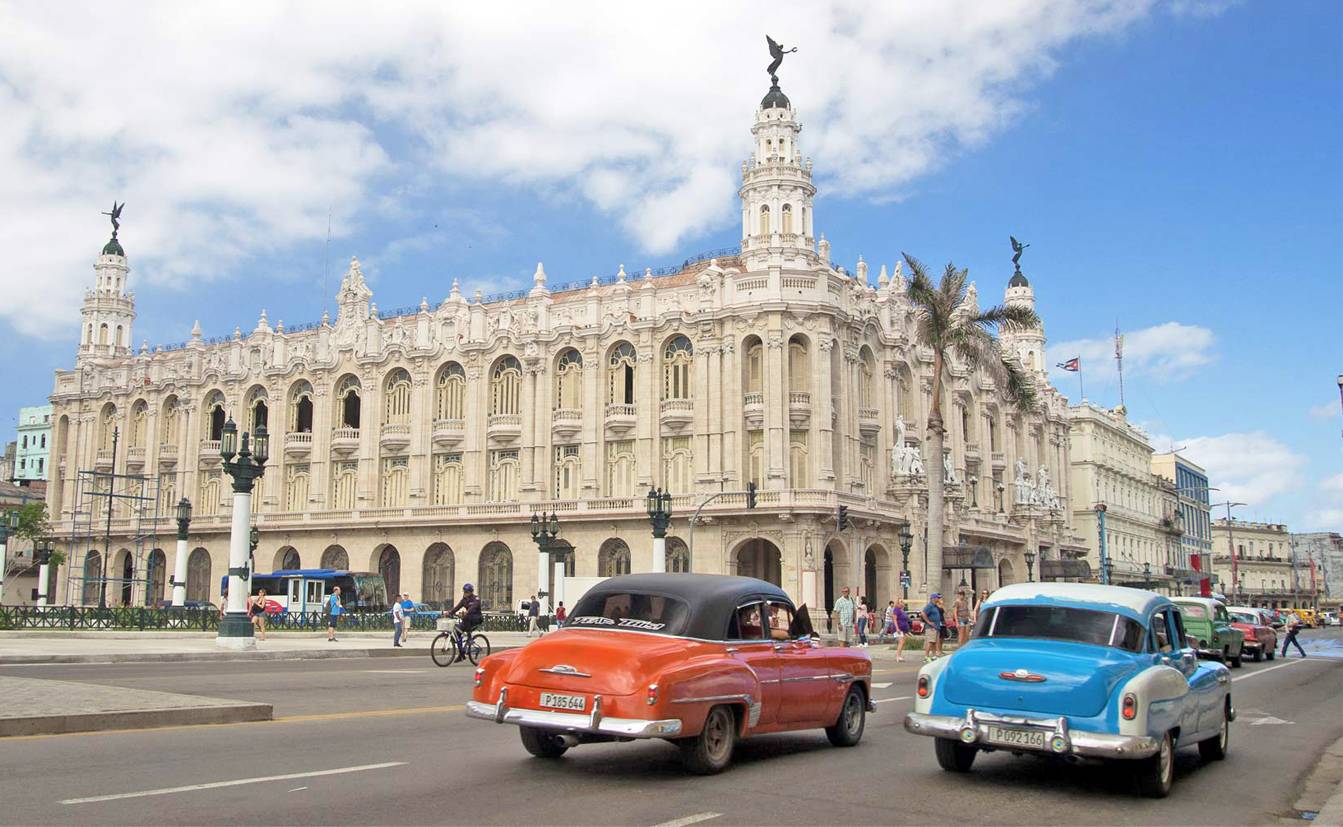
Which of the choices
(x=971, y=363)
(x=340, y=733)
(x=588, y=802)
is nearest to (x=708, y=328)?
(x=971, y=363)

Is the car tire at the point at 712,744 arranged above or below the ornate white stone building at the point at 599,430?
below

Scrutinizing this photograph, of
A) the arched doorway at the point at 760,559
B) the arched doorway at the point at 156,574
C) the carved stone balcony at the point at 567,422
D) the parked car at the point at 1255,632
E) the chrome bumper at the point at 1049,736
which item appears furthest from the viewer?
the arched doorway at the point at 156,574

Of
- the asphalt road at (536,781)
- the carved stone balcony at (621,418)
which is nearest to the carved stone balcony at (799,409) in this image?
the carved stone balcony at (621,418)

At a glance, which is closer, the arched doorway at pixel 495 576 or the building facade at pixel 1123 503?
the arched doorway at pixel 495 576

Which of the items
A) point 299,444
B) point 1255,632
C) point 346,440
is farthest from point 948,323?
point 299,444

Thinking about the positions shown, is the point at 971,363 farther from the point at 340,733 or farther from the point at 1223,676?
the point at 340,733

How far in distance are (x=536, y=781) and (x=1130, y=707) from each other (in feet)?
15.4

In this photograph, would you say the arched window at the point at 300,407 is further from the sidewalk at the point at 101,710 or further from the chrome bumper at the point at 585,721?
the chrome bumper at the point at 585,721

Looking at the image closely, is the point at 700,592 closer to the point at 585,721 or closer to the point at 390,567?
the point at 585,721

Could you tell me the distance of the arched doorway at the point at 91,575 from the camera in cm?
7250

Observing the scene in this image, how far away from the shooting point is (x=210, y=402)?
70188 mm

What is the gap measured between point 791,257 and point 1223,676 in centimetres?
4226

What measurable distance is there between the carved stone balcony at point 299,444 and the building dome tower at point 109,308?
1921 cm

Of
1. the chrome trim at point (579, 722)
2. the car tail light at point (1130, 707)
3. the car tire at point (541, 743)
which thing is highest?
the car tail light at point (1130, 707)
